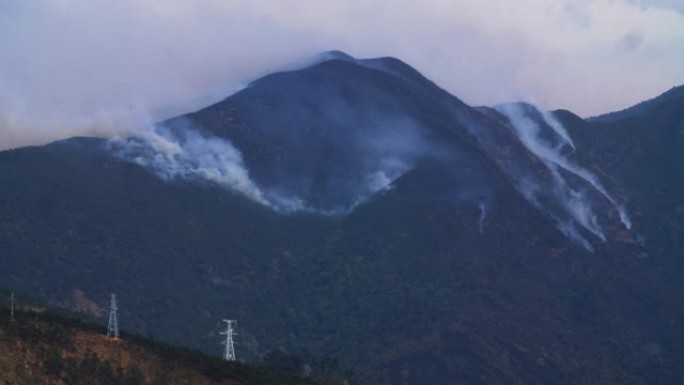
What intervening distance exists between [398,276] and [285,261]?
14847 millimetres

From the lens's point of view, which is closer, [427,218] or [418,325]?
[418,325]

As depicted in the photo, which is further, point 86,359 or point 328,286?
point 328,286

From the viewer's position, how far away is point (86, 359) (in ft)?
343

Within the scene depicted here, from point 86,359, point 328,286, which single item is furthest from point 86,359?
point 328,286

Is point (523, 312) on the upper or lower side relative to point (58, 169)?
lower

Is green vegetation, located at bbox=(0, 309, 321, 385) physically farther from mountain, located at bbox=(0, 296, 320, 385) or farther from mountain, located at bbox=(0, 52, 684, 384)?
mountain, located at bbox=(0, 52, 684, 384)

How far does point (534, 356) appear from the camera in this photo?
17375cm

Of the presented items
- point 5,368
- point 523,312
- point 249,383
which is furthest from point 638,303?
point 5,368

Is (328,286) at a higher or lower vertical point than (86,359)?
higher

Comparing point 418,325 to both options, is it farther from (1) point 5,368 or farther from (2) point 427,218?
(1) point 5,368

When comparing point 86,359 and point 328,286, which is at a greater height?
point 328,286

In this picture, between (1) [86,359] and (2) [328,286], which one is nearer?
(1) [86,359]

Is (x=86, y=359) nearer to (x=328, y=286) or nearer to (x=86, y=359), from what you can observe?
(x=86, y=359)

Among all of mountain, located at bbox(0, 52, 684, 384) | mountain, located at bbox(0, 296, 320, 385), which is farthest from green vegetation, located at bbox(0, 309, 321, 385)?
mountain, located at bbox(0, 52, 684, 384)
